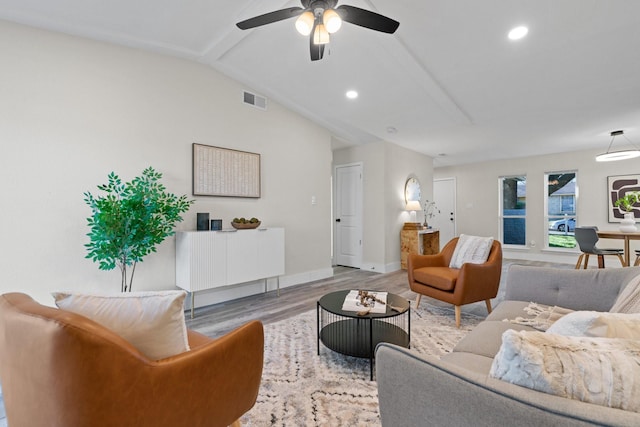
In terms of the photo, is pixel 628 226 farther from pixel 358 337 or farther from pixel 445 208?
pixel 358 337

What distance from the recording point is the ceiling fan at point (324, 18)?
1.88 m

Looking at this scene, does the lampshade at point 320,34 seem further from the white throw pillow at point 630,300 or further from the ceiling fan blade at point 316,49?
the white throw pillow at point 630,300

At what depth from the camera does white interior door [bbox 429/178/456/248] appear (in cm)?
795

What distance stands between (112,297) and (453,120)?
4677 millimetres

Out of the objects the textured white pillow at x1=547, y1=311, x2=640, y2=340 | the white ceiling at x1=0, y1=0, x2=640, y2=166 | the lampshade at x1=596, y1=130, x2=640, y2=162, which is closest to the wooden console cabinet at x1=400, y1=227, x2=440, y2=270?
the white ceiling at x1=0, y1=0, x2=640, y2=166

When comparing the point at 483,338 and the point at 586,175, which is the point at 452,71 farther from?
the point at 586,175

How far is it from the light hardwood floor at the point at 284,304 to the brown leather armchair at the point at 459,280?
0.41 m

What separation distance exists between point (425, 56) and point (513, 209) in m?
5.66

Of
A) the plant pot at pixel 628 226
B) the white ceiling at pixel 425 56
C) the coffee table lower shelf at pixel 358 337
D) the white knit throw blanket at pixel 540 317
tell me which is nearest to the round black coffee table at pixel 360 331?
the coffee table lower shelf at pixel 358 337

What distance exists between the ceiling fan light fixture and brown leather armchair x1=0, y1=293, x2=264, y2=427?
1.98 metres

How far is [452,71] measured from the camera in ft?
10.3

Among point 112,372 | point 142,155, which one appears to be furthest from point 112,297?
point 142,155

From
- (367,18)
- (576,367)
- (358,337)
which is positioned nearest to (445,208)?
(358,337)

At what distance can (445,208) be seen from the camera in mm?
8133
